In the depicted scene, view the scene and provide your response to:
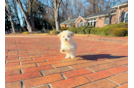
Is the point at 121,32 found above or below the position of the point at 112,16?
below

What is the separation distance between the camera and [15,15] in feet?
98.1

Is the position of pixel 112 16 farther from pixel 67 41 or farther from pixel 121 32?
pixel 67 41

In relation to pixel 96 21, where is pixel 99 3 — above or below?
above

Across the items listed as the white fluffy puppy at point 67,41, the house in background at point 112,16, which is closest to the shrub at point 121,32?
the white fluffy puppy at point 67,41

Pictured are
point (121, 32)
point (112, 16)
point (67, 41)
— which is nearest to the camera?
point (67, 41)

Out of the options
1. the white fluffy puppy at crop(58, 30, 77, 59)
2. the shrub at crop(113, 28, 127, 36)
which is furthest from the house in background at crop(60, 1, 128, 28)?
the white fluffy puppy at crop(58, 30, 77, 59)

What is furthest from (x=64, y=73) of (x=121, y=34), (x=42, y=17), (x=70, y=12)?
(x=70, y=12)

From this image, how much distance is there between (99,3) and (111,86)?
35451mm

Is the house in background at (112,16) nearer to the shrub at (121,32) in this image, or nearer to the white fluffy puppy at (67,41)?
the shrub at (121,32)

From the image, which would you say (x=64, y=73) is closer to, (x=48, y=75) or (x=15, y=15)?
(x=48, y=75)

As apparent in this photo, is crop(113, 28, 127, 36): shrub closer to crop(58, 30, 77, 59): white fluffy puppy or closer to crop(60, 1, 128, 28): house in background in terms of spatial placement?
crop(58, 30, 77, 59): white fluffy puppy

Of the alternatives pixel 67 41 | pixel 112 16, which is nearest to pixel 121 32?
pixel 67 41

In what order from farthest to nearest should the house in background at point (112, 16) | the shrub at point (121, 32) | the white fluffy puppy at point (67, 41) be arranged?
the house in background at point (112, 16) → the shrub at point (121, 32) → the white fluffy puppy at point (67, 41)

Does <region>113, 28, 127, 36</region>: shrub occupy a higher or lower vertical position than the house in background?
lower
